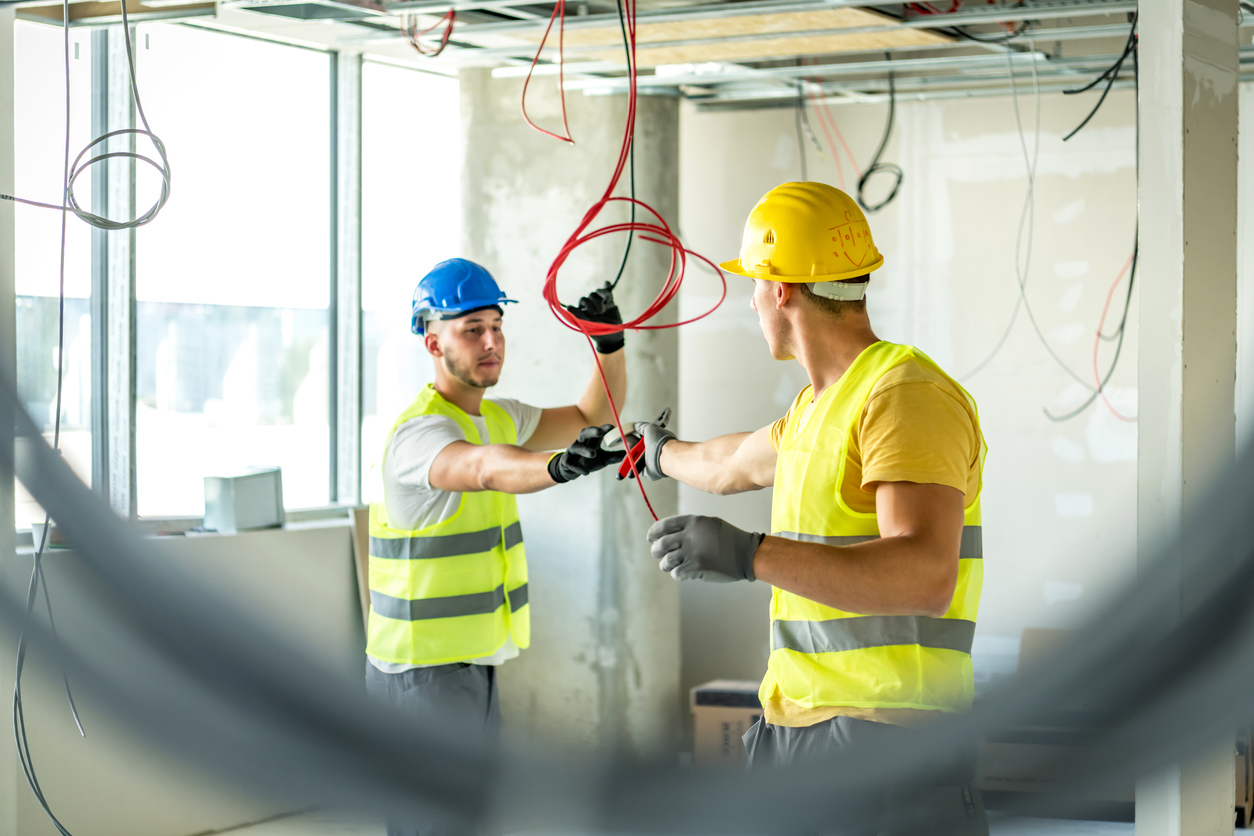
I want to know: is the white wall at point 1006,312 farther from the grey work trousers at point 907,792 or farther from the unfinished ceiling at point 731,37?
the grey work trousers at point 907,792

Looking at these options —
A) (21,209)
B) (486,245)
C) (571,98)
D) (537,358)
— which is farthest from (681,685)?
(21,209)

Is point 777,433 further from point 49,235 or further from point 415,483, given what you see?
point 49,235

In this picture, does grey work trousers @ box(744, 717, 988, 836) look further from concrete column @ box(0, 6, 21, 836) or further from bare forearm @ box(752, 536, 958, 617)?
concrete column @ box(0, 6, 21, 836)

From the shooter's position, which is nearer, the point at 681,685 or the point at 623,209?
the point at 623,209

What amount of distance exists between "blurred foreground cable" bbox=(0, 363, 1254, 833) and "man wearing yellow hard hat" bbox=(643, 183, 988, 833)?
0.25 metres

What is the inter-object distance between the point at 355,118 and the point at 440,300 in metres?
2.38

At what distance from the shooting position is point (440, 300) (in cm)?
334

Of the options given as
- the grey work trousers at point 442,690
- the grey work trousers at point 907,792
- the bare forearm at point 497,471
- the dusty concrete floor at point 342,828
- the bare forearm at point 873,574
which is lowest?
the dusty concrete floor at point 342,828

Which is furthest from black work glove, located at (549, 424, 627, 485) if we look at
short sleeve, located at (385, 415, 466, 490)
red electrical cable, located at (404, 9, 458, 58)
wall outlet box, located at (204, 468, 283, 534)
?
wall outlet box, located at (204, 468, 283, 534)

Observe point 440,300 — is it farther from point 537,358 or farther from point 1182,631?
point 1182,631

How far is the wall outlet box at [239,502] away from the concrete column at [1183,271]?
10.8 feet

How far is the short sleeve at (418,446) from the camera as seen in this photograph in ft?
9.93

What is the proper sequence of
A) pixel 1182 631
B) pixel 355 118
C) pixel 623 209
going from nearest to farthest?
pixel 1182 631
pixel 623 209
pixel 355 118

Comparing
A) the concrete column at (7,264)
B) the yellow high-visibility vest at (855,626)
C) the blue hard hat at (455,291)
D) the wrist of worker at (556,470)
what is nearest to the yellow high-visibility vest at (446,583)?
the blue hard hat at (455,291)
